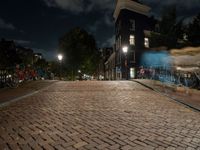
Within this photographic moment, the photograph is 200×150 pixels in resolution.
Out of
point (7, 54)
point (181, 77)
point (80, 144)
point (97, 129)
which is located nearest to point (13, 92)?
point (97, 129)

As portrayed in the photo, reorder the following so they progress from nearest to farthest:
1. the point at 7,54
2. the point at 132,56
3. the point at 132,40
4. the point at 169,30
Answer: the point at 169,30 < the point at 132,56 < the point at 132,40 < the point at 7,54

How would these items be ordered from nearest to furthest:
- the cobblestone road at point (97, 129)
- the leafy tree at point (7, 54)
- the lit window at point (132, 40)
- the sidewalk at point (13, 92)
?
the cobblestone road at point (97, 129)
the sidewalk at point (13, 92)
the lit window at point (132, 40)
the leafy tree at point (7, 54)

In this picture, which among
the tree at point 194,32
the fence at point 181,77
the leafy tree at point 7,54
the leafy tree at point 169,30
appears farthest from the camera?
the leafy tree at point 7,54

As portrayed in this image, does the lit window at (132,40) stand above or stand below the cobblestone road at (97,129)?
above

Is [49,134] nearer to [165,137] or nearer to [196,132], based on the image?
[165,137]

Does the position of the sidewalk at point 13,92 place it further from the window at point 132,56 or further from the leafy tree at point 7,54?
the leafy tree at point 7,54

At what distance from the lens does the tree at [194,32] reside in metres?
32.4

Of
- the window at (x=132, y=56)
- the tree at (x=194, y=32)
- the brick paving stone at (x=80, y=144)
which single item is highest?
the tree at (x=194, y=32)

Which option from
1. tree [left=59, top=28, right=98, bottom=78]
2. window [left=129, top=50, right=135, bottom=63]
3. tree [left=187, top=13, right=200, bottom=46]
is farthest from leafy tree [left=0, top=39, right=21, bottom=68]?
tree [left=187, top=13, right=200, bottom=46]

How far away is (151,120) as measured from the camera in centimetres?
720

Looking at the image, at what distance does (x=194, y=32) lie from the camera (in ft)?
107

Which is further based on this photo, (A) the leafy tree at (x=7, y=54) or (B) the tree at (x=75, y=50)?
(A) the leafy tree at (x=7, y=54)

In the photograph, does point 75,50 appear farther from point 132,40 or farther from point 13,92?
point 13,92

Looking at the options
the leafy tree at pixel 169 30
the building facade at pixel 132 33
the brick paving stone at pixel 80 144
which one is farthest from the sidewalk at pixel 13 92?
the building facade at pixel 132 33
